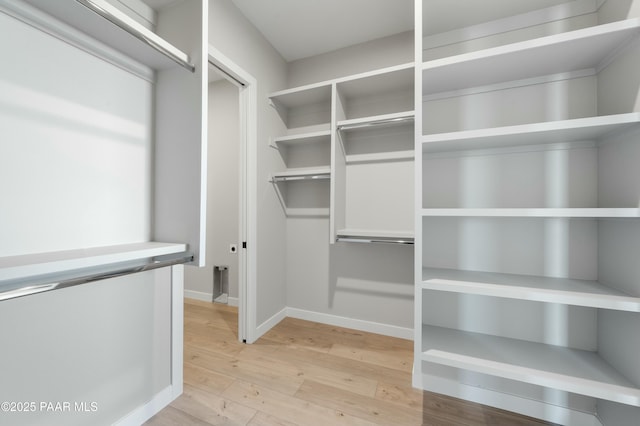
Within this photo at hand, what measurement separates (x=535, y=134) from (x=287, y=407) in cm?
193

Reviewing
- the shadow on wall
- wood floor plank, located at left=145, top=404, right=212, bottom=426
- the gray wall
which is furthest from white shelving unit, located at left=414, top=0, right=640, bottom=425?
the gray wall

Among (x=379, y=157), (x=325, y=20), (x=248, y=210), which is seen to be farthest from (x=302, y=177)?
(x=325, y=20)

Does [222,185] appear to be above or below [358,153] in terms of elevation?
below

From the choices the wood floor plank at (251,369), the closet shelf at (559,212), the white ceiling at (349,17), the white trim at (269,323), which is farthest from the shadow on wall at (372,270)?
the white ceiling at (349,17)

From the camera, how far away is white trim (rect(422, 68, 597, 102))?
1321mm

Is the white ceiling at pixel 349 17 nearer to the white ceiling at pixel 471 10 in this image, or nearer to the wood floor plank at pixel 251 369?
the white ceiling at pixel 471 10

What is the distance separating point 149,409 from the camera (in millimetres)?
1332

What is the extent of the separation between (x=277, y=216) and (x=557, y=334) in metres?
2.12

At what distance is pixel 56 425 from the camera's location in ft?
3.23

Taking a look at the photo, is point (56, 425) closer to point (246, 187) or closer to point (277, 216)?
point (246, 187)

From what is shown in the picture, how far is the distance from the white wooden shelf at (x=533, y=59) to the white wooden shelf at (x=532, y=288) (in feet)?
3.57

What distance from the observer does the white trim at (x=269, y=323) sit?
218 cm

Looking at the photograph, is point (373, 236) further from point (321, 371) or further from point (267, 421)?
point (267, 421)

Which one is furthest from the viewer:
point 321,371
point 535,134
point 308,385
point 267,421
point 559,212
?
point 321,371
